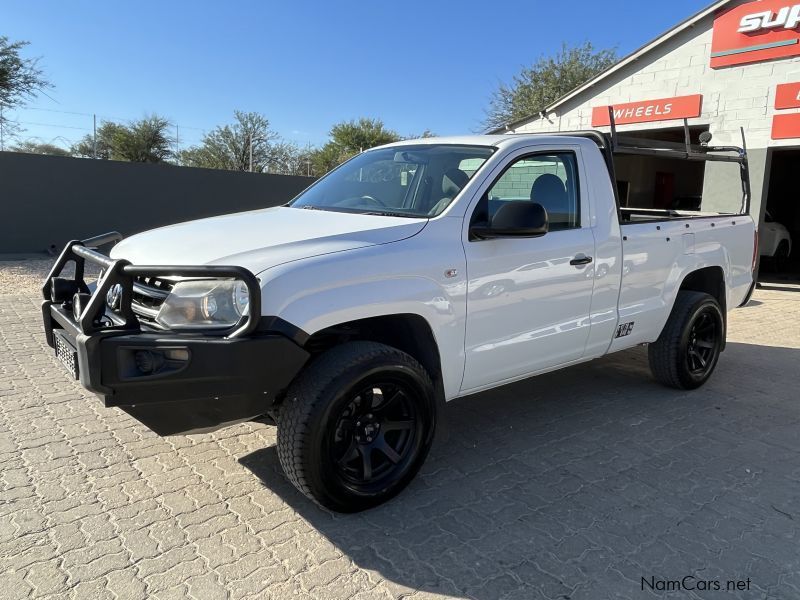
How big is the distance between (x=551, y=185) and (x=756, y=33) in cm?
910

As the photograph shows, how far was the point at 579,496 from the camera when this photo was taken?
10.8ft

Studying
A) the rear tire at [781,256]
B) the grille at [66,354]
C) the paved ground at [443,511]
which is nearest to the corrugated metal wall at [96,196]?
the paved ground at [443,511]

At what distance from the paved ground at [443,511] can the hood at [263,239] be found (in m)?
1.26

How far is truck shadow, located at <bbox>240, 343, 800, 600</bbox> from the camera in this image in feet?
8.80

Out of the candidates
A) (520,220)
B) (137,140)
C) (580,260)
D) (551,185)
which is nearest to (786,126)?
(551,185)

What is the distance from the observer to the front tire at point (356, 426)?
2789 millimetres

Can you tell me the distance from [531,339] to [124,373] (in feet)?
7.40

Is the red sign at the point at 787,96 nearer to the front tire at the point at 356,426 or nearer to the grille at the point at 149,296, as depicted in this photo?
the front tire at the point at 356,426

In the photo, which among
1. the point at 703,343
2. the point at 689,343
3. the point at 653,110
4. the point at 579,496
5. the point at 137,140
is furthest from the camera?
the point at 137,140

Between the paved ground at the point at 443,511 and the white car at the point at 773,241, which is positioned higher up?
the white car at the point at 773,241

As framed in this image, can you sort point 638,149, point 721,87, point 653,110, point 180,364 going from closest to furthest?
point 180,364
point 638,149
point 721,87
point 653,110

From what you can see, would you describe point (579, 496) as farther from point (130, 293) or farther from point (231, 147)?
point (231, 147)

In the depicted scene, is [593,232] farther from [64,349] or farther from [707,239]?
[64,349]

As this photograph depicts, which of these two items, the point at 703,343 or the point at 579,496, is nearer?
the point at 579,496
